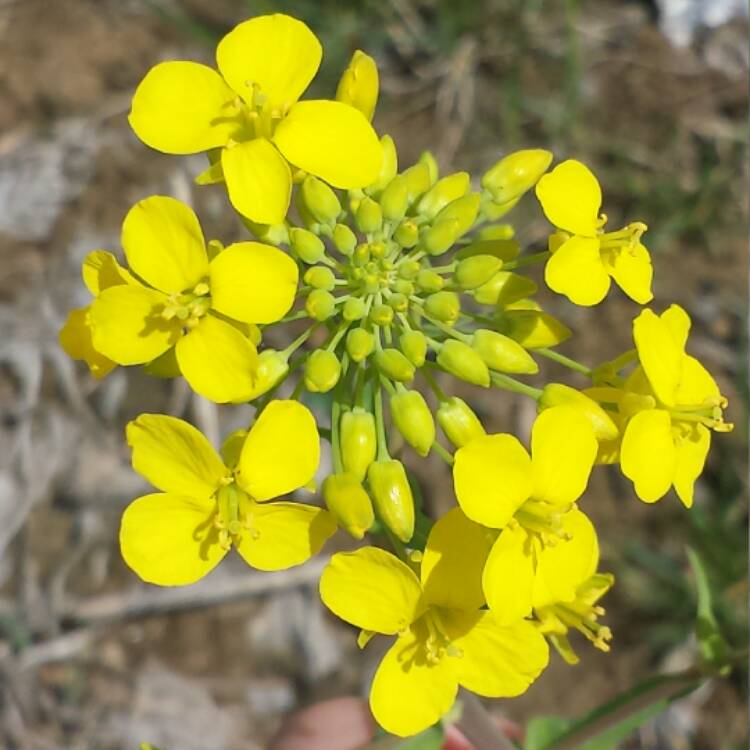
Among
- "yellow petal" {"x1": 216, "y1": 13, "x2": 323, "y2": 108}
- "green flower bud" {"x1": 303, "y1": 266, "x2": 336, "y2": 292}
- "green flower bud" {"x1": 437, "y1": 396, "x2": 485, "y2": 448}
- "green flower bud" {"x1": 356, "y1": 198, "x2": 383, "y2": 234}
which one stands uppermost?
"yellow petal" {"x1": 216, "y1": 13, "x2": 323, "y2": 108}

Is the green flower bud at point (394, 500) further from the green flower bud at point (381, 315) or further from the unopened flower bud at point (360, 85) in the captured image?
the unopened flower bud at point (360, 85)

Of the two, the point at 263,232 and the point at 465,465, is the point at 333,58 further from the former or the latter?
the point at 465,465

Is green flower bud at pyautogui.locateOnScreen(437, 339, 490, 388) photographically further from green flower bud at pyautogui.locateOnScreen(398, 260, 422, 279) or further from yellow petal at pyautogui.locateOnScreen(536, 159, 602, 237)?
yellow petal at pyautogui.locateOnScreen(536, 159, 602, 237)

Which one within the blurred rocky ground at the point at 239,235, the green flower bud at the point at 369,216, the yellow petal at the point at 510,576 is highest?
the green flower bud at the point at 369,216

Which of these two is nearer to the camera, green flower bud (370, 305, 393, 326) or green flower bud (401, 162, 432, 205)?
green flower bud (370, 305, 393, 326)

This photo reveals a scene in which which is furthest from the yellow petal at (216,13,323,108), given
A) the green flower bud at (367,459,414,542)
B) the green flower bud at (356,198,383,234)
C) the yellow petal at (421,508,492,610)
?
the yellow petal at (421,508,492,610)

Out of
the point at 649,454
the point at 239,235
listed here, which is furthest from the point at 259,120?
the point at 239,235

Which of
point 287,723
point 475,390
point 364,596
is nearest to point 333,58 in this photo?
point 475,390

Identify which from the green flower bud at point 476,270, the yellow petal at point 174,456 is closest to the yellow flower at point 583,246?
the green flower bud at point 476,270
